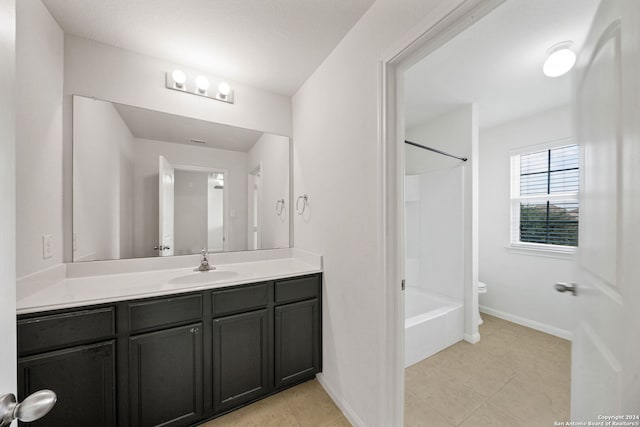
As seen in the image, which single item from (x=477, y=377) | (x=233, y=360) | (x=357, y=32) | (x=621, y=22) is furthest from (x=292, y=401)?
(x=357, y=32)

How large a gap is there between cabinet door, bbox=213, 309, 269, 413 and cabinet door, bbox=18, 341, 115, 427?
0.51 meters

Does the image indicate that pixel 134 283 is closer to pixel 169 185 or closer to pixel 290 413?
pixel 169 185

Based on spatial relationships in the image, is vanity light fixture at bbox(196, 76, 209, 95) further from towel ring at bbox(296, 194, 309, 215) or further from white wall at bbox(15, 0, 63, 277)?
towel ring at bbox(296, 194, 309, 215)

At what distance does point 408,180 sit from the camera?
10.6 ft

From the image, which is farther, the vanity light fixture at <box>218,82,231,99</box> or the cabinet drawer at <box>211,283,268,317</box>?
the vanity light fixture at <box>218,82,231,99</box>

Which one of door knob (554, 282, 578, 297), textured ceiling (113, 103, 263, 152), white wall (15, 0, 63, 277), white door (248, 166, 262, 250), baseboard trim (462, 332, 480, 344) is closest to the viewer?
door knob (554, 282, 578, 297)

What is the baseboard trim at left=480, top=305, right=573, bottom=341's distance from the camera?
98.7 inches

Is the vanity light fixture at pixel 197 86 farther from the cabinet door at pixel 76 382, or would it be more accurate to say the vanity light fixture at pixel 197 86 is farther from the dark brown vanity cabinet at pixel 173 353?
the cabinet door at pixel 76 382

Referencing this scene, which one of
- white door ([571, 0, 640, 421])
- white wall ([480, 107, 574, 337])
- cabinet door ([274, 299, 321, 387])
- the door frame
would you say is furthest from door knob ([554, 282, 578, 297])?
white wall ([480, 107, 574, 337])

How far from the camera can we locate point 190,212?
2066mm

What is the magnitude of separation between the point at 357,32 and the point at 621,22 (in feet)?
4.11

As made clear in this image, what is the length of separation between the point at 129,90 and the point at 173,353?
187 centimetres

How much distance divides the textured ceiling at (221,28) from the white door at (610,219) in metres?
1.17

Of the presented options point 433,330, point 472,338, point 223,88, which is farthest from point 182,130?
point 472,338
